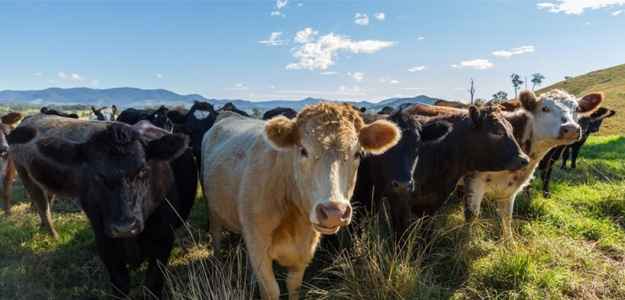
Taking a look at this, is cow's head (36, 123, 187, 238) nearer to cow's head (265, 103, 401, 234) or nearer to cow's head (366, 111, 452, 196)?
cow's head (265, 103, 401, 234)

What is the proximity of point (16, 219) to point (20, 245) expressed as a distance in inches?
64.0

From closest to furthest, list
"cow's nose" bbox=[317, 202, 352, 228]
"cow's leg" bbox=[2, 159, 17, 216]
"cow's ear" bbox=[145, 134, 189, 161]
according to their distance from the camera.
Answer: "cow's nose" bbox=[317, 202, 352, 228] < "cow's ear" bbox=[145, 134, 189, 161] < "cow's leg" bbox=[2, 159, 17, 216]

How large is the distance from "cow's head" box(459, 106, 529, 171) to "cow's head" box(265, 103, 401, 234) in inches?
93.4

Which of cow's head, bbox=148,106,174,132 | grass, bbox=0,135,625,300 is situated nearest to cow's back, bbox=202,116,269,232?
grass, bbox=0,135,625,300

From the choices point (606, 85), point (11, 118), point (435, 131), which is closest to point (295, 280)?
point (435, 131)

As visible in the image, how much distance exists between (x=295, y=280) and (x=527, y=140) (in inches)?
170

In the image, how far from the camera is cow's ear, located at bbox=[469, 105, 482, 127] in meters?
5.34

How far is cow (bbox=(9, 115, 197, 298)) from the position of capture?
3.31 m

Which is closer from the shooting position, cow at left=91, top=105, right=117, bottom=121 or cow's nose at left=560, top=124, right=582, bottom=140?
cow's nose at left=560, top=124, right=582, bottom=140

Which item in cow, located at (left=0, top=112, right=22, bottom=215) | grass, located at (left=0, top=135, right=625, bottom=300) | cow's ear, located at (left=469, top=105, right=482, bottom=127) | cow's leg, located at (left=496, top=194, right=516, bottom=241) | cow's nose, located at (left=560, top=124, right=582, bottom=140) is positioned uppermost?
cow's ear, located at (left=469, top=105, right=482, bottom=127)

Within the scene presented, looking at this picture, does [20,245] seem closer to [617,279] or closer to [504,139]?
[504,139]

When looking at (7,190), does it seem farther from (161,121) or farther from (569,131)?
(569,131)

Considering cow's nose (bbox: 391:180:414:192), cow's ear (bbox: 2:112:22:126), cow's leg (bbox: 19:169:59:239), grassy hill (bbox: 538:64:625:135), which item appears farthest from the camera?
grassy hill (bbox: 538:64:625:135)

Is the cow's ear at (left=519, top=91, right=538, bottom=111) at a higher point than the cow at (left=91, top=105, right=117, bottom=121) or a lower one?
higher
